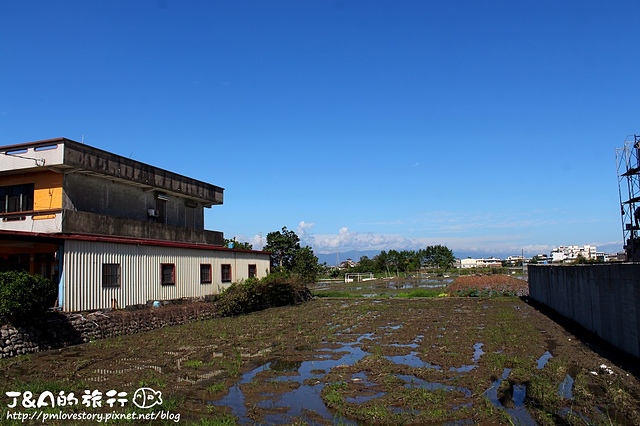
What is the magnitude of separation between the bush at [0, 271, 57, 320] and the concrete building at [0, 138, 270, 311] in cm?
146

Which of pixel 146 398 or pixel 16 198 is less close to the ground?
pixel 16 198

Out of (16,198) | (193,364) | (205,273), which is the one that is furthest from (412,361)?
(16,198)

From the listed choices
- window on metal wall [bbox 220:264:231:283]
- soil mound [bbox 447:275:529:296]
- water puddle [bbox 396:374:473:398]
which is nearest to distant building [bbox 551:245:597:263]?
soil mound [bbox 447:275:529:296]

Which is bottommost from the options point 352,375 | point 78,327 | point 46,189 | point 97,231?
point 352,375

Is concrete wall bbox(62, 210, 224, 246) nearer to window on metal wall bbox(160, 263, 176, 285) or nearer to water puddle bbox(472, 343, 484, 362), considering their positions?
window on metal wall bbox(160, 263, 176, 285)

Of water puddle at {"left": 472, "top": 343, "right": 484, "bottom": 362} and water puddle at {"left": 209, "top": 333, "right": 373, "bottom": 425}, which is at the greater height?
water puddle at {"left": 209, "top": 333, "right": 373, "bottom": 425}

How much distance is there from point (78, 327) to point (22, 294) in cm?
249

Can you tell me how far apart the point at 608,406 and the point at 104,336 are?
43.4ft

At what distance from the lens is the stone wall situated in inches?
485

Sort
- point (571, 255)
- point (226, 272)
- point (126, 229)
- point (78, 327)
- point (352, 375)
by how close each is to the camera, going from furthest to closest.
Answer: point (571, 255), point (226, 272), point (126, 229), point (78, 327), point (352, 375)

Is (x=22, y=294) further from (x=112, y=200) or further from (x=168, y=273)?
(x=112, y=200)

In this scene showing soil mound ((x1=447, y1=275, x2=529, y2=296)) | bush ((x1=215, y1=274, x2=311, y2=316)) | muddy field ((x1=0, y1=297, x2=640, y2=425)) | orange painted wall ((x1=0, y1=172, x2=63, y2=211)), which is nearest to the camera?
muddy field ((x1=0, y1=297, x2=640, y2=425))

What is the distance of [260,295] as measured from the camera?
25.2 metres

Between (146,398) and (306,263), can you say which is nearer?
(146,398)
